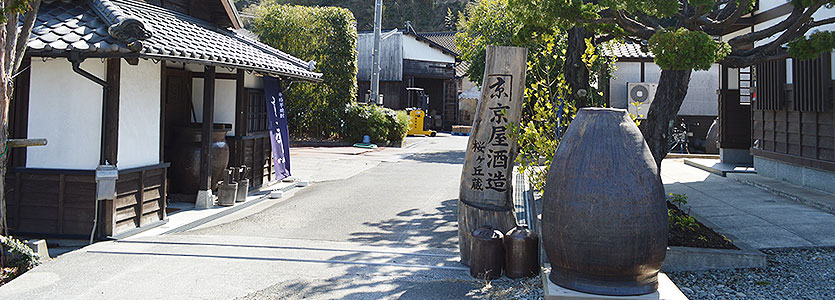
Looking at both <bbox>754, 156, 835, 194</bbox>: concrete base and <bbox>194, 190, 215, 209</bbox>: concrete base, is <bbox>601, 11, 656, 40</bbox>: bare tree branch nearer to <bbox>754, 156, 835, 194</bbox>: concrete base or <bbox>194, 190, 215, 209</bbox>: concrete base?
<bbox>754, 156, 835, 194</bbox>: concrete base

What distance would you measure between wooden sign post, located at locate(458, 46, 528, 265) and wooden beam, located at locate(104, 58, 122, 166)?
447cm

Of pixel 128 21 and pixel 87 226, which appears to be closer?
pixel 128 21

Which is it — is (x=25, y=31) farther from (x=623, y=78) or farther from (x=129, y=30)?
(x=623, y=78)

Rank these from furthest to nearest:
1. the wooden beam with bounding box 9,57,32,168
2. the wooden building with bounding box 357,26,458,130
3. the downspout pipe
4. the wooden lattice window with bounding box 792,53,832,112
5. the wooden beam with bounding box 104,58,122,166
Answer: the wooden building with bounding box 357,26,458,130
the wooden lattice window with bounding box 792,53,832,112
the wooden beam with bounding box 104,58,122,166
the wooden beam with bounding box 9,57,32,168
the downspout pipe

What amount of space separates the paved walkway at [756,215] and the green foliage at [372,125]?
549 inches

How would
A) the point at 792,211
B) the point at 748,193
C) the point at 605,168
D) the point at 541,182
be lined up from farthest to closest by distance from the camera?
the point at 748,193 < the point at 792,211 < the point at 541,182 < the point at 605,168

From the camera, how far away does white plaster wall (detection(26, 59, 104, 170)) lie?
7.30m

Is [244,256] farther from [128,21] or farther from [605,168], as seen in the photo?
[605,168]

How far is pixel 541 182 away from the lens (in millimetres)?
6680

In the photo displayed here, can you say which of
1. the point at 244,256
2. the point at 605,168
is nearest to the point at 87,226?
the point at 244,256

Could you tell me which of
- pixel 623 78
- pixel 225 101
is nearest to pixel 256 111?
pixel 225 101

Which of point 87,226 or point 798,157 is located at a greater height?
point 798,157

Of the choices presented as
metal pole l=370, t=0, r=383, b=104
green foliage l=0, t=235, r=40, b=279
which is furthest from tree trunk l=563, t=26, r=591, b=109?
metal pole l=370, t=0, r=383, b=104

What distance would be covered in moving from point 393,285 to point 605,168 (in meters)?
2.37
